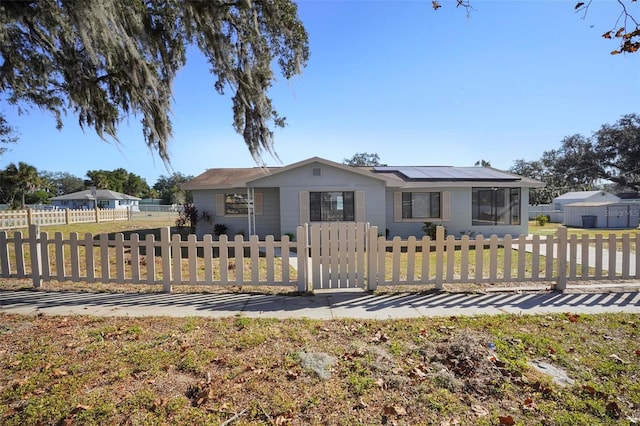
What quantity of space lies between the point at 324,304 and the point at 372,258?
119cm

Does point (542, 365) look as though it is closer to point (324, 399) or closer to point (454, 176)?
point (324, 399)

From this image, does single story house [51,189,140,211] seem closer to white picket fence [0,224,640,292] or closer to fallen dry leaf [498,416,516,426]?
white picket fence [0,224,640,292]

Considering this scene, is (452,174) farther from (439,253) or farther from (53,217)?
(53,217)

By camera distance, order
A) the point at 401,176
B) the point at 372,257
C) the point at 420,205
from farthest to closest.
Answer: the point at 401,176
the point at 420,205
the point at 372,257

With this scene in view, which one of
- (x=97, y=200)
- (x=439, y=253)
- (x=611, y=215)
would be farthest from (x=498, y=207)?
(x=97, y=200)

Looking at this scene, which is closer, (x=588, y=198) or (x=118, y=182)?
(x=588, y=198)

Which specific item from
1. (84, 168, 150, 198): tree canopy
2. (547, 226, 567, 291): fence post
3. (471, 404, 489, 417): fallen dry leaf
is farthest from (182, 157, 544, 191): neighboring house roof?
(84, 168, 150, 198): tree canopy

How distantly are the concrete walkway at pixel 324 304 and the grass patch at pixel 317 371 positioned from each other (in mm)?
407

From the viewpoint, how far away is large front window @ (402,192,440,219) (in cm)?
1541

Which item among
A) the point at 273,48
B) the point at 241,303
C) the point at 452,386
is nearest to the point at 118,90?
the point at 273,48

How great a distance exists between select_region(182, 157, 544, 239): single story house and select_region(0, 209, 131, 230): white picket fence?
9.31m

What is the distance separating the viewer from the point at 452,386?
114 inches

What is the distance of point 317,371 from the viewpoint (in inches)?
124

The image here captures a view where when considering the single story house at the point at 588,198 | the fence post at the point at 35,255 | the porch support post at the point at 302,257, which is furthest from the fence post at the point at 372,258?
the single story house at the point at 588,198
